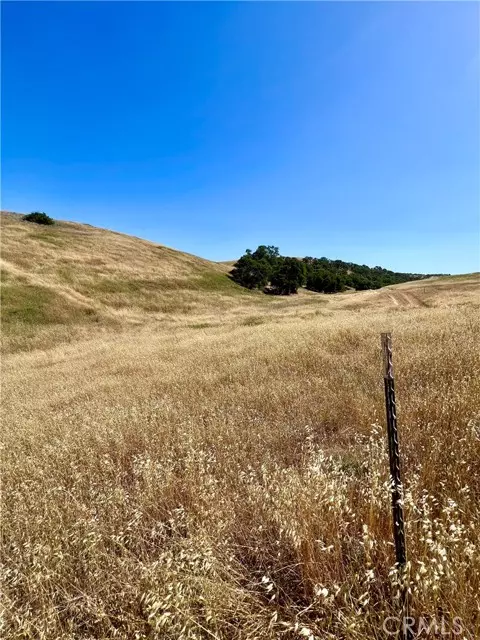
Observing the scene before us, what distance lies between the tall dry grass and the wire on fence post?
0.31 ft

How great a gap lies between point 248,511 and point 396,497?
1.35 metres

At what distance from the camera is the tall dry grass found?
1985 millimetres

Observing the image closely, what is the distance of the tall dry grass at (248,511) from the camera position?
Result: 1985 millimetres

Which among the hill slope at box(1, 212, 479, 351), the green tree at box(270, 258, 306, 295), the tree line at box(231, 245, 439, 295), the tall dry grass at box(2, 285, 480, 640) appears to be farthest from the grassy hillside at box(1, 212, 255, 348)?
the tall dry grass at box(2, 285, 480, 640)

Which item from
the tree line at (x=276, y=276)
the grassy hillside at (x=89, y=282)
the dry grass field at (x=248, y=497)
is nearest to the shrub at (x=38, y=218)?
the grassy hillside at (x=89, y=282)

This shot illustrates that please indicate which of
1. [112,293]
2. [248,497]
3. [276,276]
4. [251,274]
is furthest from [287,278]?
[248,497]

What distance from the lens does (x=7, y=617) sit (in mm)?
2240

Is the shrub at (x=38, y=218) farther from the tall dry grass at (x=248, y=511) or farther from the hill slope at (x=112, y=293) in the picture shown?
the tall dry grass at (x=248, y=511)

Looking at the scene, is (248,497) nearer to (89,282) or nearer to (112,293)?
(112,293)

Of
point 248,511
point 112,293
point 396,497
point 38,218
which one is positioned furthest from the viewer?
point 38,218

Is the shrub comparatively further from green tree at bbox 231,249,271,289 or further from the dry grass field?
the dry grass field

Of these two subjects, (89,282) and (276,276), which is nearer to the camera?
(89,282)

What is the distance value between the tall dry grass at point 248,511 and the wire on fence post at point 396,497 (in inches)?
3.7

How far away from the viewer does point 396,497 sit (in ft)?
6.88
